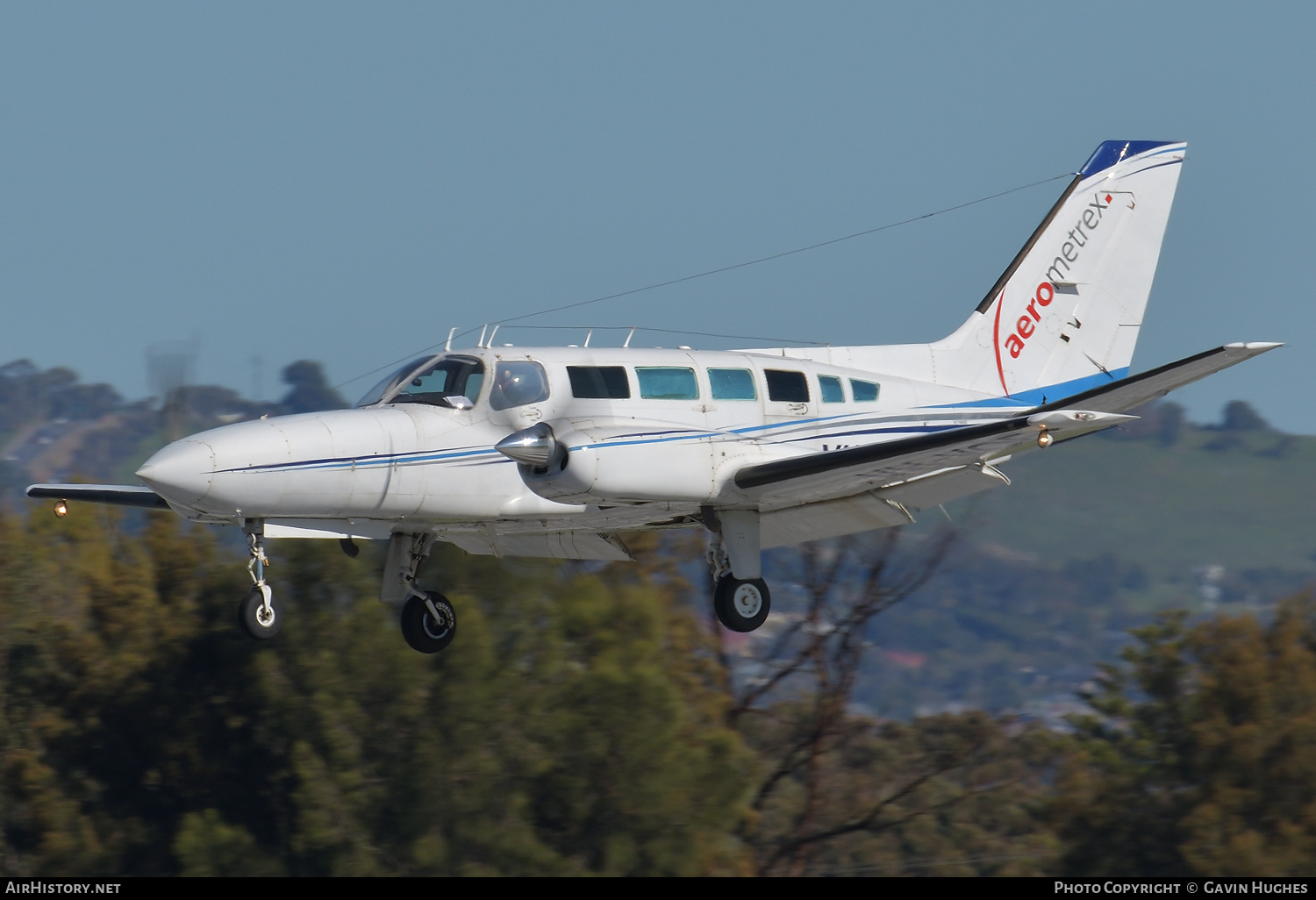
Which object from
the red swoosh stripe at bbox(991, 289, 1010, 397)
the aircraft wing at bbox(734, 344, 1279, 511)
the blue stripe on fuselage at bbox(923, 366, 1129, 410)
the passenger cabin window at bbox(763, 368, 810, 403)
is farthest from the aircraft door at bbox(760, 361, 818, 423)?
the red swoosh stripe at bbox(991, 289, 1010, 397)

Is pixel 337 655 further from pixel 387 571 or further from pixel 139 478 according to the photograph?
pixel 139 478

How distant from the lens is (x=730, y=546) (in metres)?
14.2

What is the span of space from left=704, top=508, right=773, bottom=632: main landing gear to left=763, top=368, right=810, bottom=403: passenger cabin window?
3.67 ft

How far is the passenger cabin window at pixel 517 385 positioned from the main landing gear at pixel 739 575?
197cm

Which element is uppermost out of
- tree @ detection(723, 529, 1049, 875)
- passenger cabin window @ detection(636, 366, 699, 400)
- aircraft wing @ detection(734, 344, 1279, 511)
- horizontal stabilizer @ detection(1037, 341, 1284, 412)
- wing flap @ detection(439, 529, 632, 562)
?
passenger cabin window @ detection(636, 366, 699, 400)

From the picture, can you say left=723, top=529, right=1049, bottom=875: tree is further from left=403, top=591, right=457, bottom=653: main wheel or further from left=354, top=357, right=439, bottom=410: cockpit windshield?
left=354, top=357, right=439, bottom=410: cockpit windshield

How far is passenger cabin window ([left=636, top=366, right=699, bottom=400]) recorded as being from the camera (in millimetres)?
13547

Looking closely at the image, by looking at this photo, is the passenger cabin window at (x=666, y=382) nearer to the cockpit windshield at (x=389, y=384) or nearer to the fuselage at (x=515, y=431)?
the fuselage at (x=515, y=431)

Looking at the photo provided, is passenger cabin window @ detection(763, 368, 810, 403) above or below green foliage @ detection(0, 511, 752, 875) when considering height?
above

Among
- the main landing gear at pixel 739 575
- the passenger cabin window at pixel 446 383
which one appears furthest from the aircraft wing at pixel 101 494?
the main landing gear at pixel 739 575

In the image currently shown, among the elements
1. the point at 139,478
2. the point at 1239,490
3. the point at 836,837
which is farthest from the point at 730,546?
the point at 1239,490

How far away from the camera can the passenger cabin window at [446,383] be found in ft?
43.4

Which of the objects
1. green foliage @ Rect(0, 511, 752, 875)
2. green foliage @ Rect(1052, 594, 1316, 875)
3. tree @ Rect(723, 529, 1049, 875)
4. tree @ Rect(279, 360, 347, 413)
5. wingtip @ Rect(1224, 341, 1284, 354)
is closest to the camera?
wingtip @ Rect(1224, 341, 1284, 354)

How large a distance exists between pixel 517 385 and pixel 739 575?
2796mm
